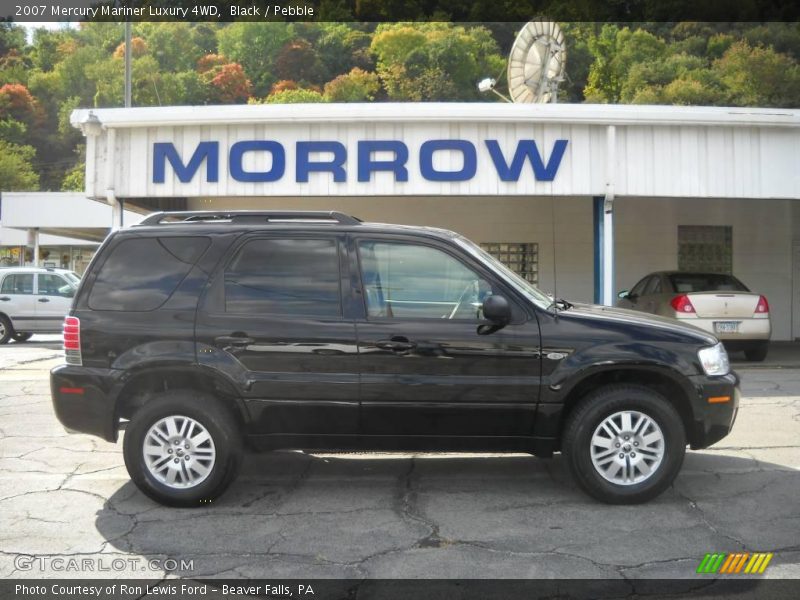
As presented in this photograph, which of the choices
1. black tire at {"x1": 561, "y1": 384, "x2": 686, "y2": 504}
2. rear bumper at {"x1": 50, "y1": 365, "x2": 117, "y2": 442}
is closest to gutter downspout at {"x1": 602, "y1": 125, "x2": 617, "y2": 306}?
black tire at {"x1": 561, "y1": 384, "x2": 686, "y2": 504}

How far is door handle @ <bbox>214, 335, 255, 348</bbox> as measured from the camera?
4.96 meters

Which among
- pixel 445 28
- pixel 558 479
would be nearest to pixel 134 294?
pixel 558 479

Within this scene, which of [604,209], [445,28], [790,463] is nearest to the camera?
[790,463]

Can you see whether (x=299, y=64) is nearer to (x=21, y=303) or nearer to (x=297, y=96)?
(x=297, y=96)

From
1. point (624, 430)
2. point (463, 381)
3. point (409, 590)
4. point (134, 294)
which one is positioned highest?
Result: point (134, 294)

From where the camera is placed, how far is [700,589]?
3758 millimetres

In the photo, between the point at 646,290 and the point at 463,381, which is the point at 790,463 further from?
the point at 646,290

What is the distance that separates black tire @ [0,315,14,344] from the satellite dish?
12.2 metres

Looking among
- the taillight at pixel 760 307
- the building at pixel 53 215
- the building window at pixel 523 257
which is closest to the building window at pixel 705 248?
the building window at pixel 523 257

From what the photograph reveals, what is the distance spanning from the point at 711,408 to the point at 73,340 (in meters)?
4.18

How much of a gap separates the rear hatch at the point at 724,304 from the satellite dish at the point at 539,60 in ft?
18.3

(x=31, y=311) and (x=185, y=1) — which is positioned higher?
(x=185, y=1)

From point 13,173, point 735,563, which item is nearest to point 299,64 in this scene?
point 13,173

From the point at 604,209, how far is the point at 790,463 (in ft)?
24.1
